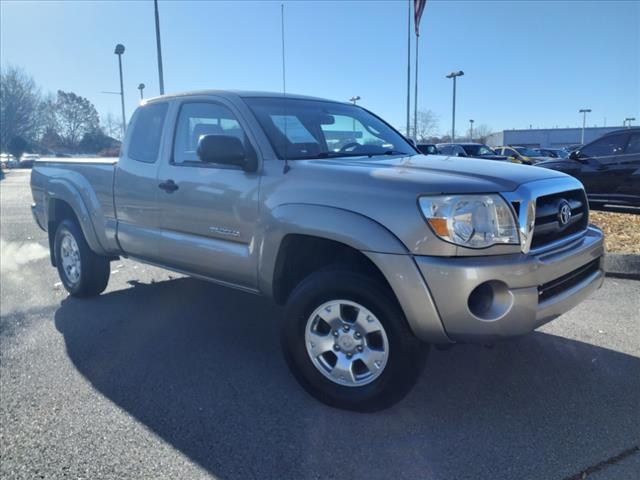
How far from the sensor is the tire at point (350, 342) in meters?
2.88

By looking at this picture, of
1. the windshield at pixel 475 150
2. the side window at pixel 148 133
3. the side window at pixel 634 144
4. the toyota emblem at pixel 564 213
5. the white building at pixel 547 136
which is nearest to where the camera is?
the toyota emblem at pixel 564 213

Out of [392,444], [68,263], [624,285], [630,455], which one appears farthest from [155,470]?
[624,285]

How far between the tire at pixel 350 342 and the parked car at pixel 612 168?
7.93 metres

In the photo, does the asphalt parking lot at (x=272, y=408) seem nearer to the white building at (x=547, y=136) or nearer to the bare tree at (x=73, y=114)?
the bare tree at (x=73, y=114)

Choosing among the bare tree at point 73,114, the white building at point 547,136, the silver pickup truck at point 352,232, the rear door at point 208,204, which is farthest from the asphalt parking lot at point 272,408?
the white building at point 547,136

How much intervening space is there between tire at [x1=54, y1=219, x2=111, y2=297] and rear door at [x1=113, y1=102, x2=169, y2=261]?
2.55ft

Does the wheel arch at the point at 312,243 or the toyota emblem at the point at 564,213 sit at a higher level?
the toyota emblem at the point at 564,213

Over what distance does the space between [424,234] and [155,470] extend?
1.76 metres

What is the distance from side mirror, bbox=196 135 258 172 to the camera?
338cm

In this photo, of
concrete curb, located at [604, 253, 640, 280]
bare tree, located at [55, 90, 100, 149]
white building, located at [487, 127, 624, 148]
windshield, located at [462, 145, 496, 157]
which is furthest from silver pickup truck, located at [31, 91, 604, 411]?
white building, located at [487, 127, 624, 148]

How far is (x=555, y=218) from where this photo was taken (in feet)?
10.0

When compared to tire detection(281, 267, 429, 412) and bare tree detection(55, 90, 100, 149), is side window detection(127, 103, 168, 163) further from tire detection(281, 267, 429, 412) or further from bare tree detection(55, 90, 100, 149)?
bare tree detection(55, 90, 100, 149)

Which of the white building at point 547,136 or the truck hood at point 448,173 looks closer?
the truck hood at point 448,173

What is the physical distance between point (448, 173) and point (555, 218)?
68 cm
